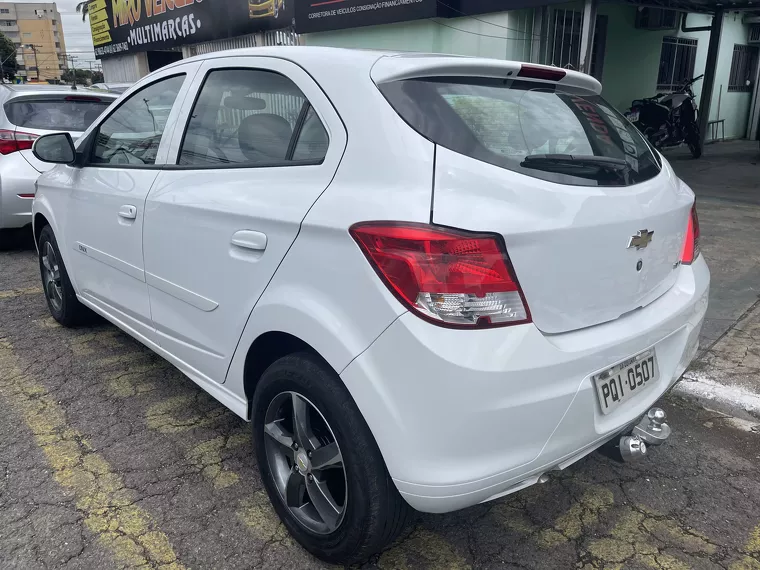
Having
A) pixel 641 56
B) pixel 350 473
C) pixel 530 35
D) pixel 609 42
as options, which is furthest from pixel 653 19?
pixel 350 473

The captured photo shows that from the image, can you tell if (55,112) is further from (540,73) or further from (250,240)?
(540,73)

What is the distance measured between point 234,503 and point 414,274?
1.37 meters

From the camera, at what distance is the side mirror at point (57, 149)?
134 inches

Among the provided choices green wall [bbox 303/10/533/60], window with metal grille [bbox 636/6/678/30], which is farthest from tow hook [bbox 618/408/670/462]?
window with metal grille [bbox 636/6/678/30]

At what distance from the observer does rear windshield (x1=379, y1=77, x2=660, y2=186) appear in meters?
1.81

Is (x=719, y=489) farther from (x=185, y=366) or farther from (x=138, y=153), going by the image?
(x=138, y=153)

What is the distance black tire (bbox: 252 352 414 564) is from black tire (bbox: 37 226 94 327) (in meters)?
2.46

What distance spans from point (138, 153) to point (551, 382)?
230cm

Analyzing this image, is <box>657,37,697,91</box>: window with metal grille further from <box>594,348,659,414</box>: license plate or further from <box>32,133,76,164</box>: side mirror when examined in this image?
<box>594,348,659,414</box>: license plate

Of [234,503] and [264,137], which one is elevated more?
[264,137]

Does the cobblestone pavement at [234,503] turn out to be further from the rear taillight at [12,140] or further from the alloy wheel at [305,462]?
the rear taillight at [12,140]

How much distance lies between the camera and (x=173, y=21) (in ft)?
52.3

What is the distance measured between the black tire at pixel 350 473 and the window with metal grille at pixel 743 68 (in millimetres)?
16398

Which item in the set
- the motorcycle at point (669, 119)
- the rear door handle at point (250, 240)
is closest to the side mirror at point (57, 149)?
the rear door handle at point (250, 240)
